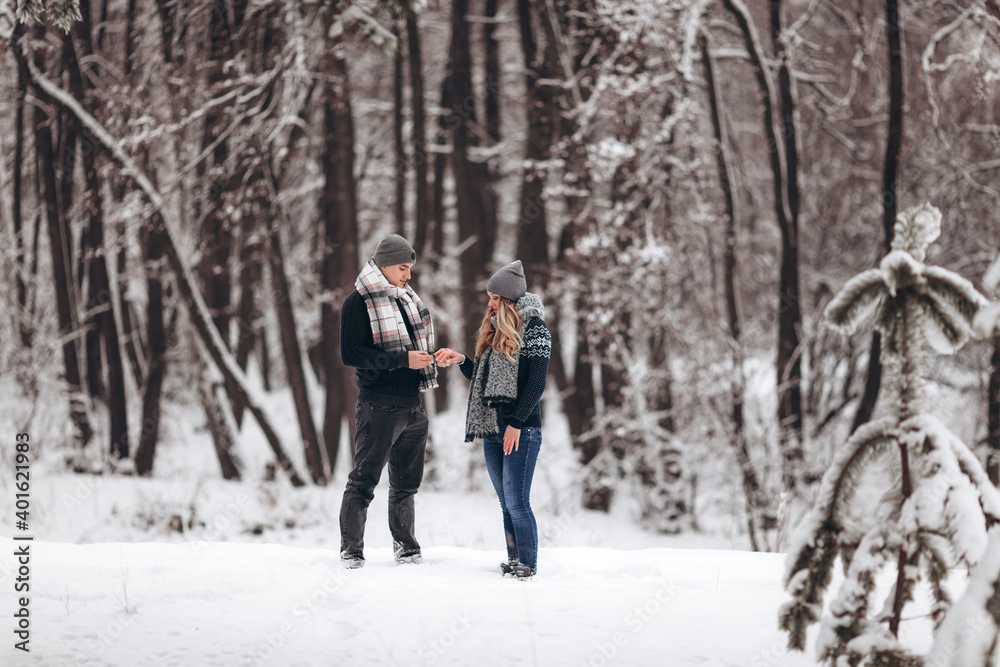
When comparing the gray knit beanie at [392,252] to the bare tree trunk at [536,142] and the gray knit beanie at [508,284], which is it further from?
the bare tree trunk at [536,142]

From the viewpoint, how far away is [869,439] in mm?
2730

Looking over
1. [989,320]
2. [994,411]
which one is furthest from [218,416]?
[989,320]

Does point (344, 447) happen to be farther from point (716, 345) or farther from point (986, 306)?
point (986, 306)

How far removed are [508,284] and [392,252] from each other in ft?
2.23

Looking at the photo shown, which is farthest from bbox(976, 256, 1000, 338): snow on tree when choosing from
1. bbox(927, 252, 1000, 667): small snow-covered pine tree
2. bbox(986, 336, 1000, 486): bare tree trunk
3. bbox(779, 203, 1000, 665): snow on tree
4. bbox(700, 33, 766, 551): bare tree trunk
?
bbox(986, 336, 1000, 486): bare tree trunk

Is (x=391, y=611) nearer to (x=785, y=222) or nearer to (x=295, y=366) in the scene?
(x=785, y=222)

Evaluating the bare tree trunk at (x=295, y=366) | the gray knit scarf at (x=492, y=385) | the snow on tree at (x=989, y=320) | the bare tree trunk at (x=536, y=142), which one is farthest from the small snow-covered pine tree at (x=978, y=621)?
the bare tree trunk at (x=295, y=366)


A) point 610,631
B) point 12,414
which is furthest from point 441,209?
point 610,631

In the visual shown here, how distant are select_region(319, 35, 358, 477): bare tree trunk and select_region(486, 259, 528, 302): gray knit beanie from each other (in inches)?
245

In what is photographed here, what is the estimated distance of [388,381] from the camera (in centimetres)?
445

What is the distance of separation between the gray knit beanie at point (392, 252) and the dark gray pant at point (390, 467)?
0.81m

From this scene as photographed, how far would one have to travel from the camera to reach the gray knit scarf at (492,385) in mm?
4285

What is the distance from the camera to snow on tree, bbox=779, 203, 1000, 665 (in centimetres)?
258

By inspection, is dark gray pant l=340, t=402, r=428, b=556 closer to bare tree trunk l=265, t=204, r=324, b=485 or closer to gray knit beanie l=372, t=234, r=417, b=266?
gray knit beanie l=372, t=234, r=417, b=266
